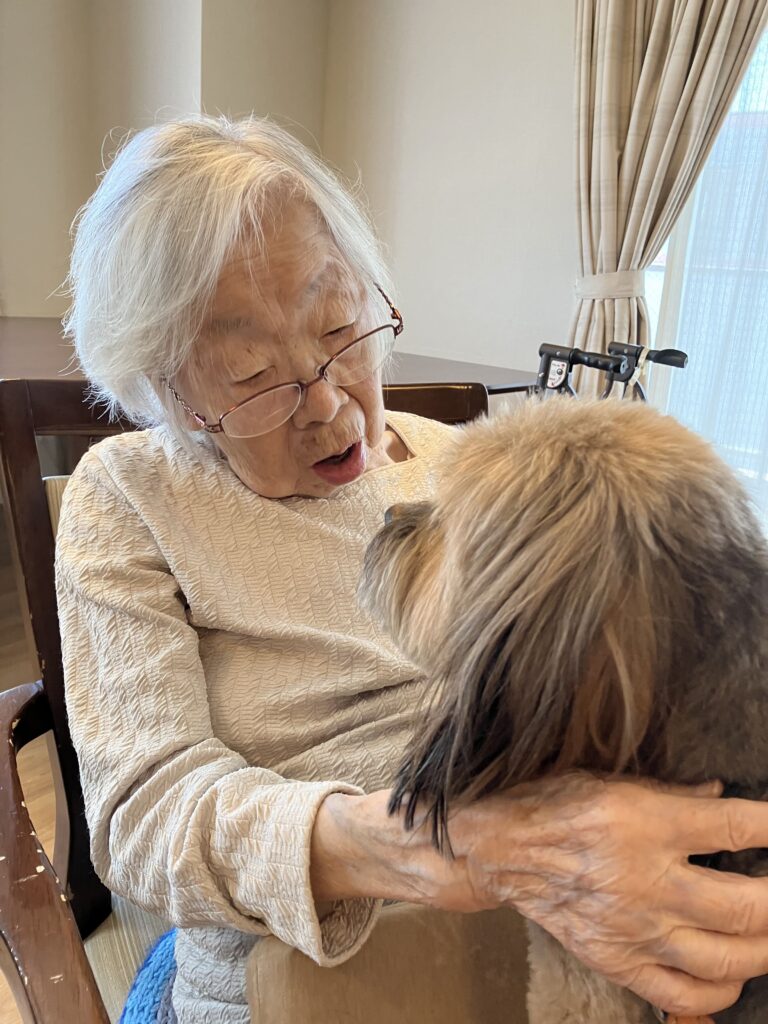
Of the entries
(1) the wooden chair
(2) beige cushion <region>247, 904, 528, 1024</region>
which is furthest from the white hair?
(2) beige cushion <region>247, 904, 528, 1024</region>

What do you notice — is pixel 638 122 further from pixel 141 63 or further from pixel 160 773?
pixel 160 773

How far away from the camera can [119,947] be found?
39.8 inches

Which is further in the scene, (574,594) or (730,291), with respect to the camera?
(730,291)

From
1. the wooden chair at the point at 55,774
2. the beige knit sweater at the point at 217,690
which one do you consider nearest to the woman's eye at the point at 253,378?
the beige knit sweater at the point at 217,690

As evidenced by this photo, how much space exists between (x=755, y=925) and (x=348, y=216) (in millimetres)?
852

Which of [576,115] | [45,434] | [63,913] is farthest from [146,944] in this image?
[576,115]

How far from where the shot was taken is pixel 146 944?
101cm

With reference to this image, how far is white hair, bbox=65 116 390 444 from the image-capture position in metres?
0.82

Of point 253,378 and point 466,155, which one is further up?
point 466,155

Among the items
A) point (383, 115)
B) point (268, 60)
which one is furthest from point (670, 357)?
point (268, 60)

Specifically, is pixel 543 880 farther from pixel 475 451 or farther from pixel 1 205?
pixel 1 205

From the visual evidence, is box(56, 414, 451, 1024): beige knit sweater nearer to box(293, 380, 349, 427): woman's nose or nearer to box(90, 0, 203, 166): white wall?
box(293, 380, 349, 427): woman's nose

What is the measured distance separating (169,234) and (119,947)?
91 cm

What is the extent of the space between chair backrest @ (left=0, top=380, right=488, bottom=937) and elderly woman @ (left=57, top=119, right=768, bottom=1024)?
0.32 ft
